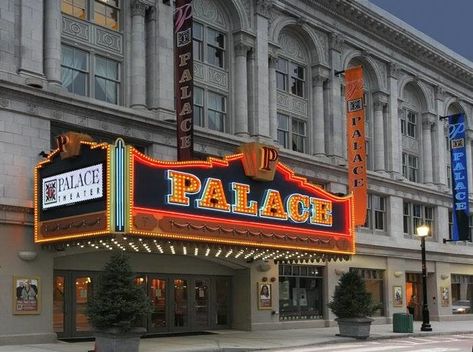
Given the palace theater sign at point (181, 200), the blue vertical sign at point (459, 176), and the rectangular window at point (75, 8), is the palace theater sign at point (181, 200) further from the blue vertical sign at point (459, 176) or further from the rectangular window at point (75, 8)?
the blue vertical sign at point (459, 176)

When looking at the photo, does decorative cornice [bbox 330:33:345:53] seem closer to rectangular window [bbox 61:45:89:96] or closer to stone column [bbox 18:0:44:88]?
rectangular window [bbox 61:45:89:96]

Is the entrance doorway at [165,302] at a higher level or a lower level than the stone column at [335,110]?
lower

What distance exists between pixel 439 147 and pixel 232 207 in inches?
1135

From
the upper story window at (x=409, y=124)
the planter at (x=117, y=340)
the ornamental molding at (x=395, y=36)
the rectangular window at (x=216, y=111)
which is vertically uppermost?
the ornamental molding at (x=395, y=36)

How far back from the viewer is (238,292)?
34.7 meters

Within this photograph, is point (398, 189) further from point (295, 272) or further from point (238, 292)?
point (238, 292)

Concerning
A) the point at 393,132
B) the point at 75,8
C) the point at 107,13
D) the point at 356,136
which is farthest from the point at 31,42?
the point at 393,132

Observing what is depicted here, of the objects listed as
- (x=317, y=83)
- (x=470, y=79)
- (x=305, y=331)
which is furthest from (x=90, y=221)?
(x=470, y=79)

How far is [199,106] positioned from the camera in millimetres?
34406

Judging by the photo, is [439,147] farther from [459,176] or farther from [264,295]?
[264,295]

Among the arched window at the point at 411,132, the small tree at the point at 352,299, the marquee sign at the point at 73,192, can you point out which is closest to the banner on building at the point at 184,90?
the marquee sign at the point at 73,192

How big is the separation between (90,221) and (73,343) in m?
5.61

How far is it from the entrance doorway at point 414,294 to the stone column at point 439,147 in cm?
726

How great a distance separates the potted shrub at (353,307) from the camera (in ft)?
100
